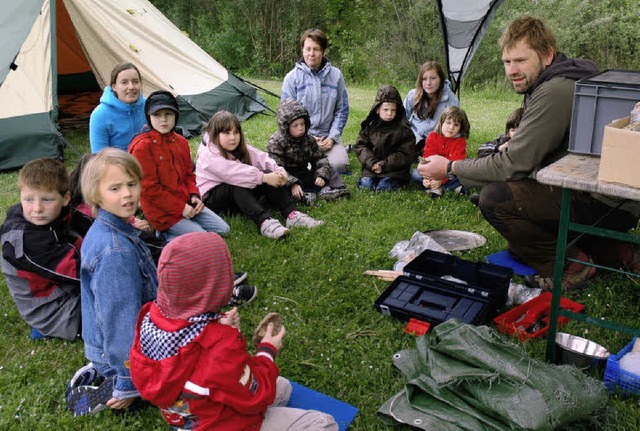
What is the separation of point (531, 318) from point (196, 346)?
2.11 meters

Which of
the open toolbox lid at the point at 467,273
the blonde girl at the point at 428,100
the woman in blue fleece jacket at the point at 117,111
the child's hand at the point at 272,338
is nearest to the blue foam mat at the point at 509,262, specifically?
the open toolbox lid at the point at 467,273

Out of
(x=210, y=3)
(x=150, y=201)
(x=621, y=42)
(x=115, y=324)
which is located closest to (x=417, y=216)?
(x=150, y=201)

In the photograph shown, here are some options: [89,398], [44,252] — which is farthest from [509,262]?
[44,252]

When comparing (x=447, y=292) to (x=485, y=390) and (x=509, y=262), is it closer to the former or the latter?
(x=509, y=262)

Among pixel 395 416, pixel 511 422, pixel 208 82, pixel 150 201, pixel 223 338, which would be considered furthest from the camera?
pixel 208 82

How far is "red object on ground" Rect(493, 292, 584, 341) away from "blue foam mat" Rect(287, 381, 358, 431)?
1080mm

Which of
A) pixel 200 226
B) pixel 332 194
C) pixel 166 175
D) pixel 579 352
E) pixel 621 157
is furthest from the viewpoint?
pixel 332 194

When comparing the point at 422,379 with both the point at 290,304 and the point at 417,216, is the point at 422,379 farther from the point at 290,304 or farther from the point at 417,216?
the point at 417,216

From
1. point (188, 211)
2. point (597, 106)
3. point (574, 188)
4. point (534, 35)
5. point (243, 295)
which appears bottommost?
→ point (243, 295)

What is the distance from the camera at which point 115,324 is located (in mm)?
2547

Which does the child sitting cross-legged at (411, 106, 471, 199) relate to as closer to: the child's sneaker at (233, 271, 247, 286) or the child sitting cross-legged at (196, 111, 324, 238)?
the child sitting cross-legged at (196, 111, 324, 238)

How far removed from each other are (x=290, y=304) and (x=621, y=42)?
10869mm

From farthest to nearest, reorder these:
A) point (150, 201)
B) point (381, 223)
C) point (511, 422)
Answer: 1. point (381, 223)
2. point (150, 201)
3. point (511, 422)

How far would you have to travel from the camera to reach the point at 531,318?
128 inches
